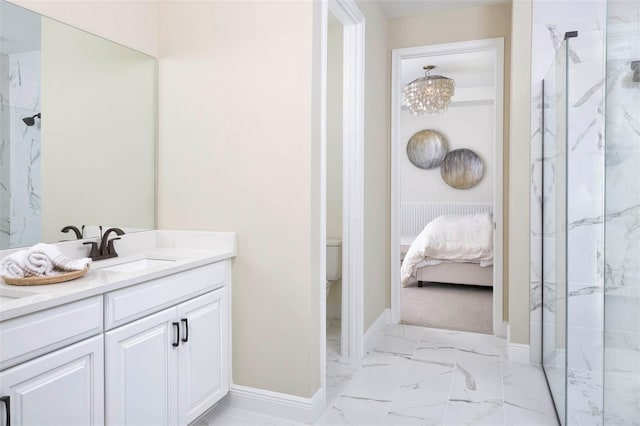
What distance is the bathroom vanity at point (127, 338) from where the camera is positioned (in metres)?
1.23

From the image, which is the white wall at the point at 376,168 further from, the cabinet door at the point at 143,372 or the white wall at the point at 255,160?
the cabinet door at the point at 143,372

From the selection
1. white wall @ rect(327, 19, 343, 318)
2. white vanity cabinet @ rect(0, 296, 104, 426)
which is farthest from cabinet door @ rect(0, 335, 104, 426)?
white wall @ rect(327, 19, 343, 318)

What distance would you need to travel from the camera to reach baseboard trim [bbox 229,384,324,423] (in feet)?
6.84

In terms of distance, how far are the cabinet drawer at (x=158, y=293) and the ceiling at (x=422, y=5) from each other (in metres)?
2.53

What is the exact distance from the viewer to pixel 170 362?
178 cm

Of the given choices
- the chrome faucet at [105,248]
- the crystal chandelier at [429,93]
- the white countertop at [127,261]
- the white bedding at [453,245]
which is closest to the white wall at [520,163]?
the white countertop at [127,261]

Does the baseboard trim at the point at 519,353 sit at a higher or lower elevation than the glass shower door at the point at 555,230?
lower

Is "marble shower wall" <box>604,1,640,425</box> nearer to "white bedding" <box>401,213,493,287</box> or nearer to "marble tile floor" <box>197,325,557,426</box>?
"marble tile floor" <box>197,325,557,426</box>

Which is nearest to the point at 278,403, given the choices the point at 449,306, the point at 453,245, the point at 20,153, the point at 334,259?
the point at 334,259

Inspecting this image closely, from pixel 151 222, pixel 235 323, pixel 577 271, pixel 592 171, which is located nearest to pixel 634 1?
pixel 592 171

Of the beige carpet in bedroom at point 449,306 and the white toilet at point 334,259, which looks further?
the beige carpet in bedroom at point 449,306

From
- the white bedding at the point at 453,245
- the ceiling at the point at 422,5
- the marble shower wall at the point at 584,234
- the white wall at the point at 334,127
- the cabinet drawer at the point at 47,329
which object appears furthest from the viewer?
the white bedding at the point at 453,245

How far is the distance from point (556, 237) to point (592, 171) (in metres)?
0.57

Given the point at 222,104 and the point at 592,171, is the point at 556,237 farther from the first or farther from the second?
the point at 222,104
